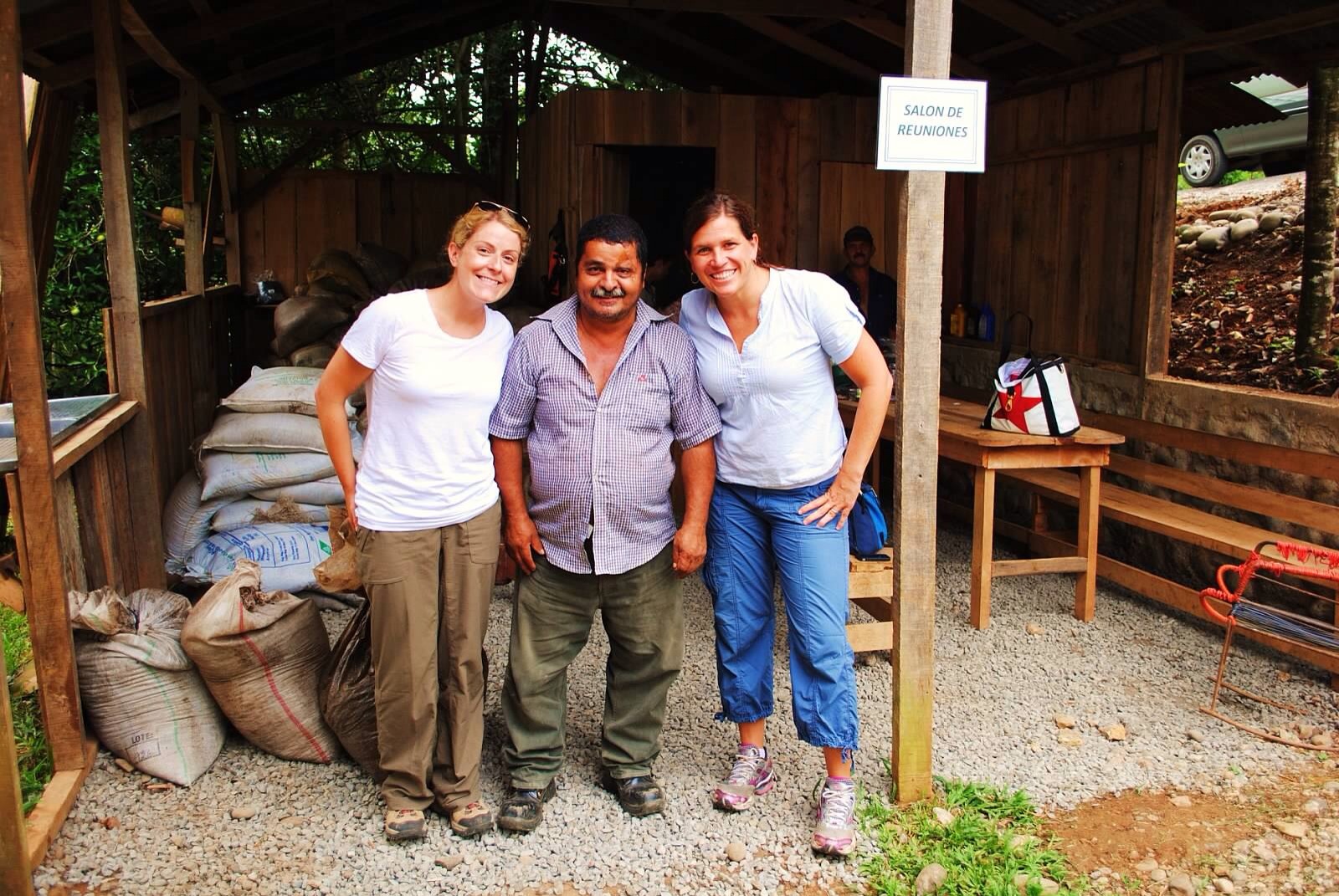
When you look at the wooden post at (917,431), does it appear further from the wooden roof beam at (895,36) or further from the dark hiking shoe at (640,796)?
the wooden roof beam at (895,36)

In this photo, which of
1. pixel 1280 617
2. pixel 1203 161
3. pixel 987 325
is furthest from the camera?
pixel 1203 161

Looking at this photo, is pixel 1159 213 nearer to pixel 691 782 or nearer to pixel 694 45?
pixel 691 782

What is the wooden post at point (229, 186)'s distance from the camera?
973cm

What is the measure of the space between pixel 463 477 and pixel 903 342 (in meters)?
1.37

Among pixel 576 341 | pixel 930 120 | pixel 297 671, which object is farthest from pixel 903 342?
pixel 297 671

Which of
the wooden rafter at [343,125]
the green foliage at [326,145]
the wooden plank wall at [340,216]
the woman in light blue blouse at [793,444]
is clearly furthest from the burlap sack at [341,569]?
the wooden rafter at [343,125]

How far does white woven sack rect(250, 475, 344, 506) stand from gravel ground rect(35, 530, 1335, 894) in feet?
2.92

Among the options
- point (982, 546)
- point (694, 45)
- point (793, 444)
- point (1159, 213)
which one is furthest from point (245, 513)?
point (694, 45)

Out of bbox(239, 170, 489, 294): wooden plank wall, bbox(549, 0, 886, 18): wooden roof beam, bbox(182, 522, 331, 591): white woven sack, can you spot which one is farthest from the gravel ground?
bbox(239, 170, 489, 294): wooden plank wall

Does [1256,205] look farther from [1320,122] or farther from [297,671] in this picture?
[297,671]

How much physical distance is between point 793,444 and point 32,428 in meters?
2.23

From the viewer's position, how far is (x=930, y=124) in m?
3.23

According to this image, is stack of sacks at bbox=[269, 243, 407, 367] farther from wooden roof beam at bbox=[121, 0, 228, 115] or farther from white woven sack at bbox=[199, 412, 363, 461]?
white woven sack at bbox=[199, 412, 363, 461]

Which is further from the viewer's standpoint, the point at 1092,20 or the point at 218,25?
the point at 218,25
